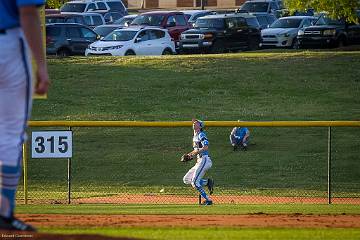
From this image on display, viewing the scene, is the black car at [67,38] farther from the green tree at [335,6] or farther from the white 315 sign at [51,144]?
the white 315 sign at [51,144]

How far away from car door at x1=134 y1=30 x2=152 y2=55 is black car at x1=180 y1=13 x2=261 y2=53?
186 cm

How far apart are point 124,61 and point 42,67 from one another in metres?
30.5

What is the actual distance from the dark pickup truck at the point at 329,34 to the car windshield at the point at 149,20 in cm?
648

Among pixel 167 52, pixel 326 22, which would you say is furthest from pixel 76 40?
pixel 326 22

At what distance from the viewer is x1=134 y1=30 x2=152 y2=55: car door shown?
42.1 meters

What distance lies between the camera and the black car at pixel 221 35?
4350cm

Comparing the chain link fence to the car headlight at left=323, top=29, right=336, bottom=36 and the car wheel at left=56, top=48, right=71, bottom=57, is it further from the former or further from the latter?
the car headlight at left=323, top=29, right=336, bottom=36

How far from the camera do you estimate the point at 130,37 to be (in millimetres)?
41906

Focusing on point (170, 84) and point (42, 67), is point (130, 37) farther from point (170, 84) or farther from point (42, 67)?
point (42, 67)

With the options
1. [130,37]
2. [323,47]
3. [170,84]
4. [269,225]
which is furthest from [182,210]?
[323,47]

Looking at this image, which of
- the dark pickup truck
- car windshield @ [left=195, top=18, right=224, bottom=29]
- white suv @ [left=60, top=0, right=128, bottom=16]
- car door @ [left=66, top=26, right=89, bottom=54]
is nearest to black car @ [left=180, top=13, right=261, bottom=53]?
car windshield @ [left=195, top=18, right=224, bottom=29]

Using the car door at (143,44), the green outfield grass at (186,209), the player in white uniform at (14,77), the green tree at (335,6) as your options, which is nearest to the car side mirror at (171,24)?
the car door at (143,44)

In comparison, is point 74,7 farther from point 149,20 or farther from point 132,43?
point 132,43

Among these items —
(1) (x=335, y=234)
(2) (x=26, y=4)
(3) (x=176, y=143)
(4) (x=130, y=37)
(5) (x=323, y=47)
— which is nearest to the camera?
(2) (x=26, y=4)
